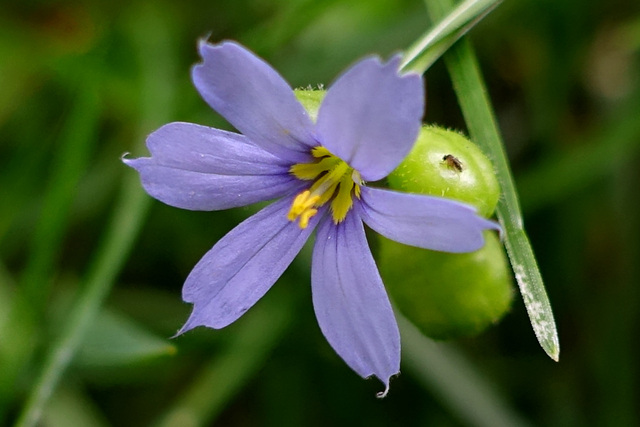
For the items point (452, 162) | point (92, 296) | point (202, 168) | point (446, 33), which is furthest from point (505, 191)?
point (92, 296)

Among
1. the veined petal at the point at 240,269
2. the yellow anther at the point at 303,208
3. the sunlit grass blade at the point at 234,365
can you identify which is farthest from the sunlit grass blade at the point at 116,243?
the yellow anther at the point at 303,208

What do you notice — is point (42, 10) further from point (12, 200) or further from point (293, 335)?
point (293, 335)

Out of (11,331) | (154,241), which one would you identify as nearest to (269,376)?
(154,241)

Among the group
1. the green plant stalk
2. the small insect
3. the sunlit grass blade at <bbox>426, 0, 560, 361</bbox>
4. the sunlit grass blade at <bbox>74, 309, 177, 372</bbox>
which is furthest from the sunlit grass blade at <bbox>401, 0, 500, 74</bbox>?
the green plant stalk

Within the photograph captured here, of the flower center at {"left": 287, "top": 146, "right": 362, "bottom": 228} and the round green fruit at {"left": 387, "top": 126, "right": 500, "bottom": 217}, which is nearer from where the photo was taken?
the round green fruit at {"left": 387, "top": 126, "right": 500, "bottom": 217}

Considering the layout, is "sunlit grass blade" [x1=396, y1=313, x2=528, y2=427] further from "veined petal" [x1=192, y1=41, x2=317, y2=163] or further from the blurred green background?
"veined petal" [x1=192, y1=41, x2=317, y2=163]

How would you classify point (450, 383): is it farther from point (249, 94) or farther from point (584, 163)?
point (249, 94)

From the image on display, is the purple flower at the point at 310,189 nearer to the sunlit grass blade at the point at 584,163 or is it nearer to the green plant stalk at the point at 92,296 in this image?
the green plant stalk at the point at 92,296
